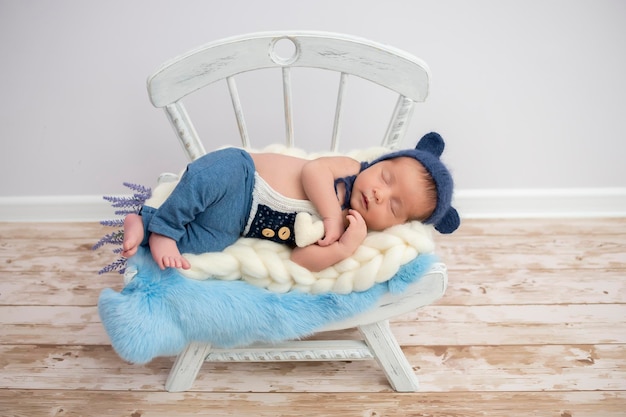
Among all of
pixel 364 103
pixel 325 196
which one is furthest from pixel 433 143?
pixel 364 103

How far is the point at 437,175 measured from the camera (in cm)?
128

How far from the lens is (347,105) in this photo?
6.09 ft

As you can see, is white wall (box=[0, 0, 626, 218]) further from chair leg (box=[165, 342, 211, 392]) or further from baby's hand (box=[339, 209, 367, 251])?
chair leg (box=[165, 342, 211, 392])

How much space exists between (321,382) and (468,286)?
0.61 m

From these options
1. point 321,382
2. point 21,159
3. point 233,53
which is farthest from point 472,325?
point 21,159

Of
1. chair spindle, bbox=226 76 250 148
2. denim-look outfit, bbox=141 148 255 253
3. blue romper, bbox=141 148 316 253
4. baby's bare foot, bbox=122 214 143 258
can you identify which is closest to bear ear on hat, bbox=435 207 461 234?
blue romper, bbox=141 148 316 253

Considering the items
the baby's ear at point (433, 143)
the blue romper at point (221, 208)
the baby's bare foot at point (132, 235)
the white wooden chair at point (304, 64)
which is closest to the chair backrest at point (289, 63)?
the white wooden chair at point (304, 64)

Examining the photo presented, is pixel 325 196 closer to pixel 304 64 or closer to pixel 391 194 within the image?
pixel 391 194

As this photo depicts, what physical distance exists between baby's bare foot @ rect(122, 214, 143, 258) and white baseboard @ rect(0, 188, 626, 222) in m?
0.86

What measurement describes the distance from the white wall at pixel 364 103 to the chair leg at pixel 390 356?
773 millimetres

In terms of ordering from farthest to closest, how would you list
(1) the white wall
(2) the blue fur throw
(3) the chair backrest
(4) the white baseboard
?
(4) the white baseboard
(1) the white wall
(3) the chair backrest
(2) the blue fur throw

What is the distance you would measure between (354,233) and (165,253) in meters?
0.42

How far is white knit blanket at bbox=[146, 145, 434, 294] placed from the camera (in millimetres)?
1230

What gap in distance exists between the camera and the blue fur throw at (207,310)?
3.88 ft
